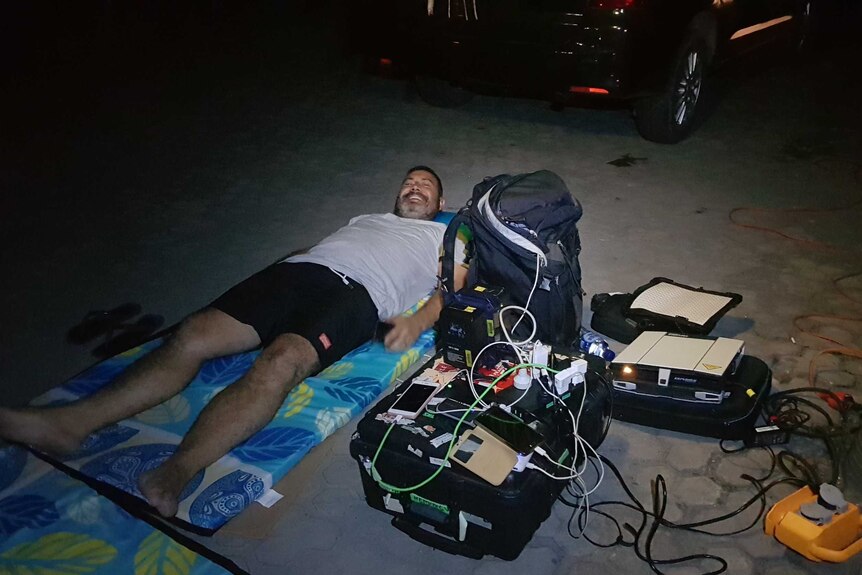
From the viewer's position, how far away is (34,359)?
10.5 ft

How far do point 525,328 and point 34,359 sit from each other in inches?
88.8

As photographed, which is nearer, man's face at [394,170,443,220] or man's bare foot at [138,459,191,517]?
man's bare foot at [138,459,191,517]

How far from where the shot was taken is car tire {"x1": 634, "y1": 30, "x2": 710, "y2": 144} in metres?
4.97

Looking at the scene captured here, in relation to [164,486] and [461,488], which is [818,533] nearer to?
[461,488]

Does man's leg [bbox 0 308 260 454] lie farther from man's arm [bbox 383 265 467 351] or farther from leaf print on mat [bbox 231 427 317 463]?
man's arm [bbox 383 265 467 351]

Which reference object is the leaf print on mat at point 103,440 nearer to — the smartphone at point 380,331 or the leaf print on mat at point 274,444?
the leaf print on mat at point 274,444

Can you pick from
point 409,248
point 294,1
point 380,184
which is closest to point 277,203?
point 380,184

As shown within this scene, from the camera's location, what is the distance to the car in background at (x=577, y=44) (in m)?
4.50

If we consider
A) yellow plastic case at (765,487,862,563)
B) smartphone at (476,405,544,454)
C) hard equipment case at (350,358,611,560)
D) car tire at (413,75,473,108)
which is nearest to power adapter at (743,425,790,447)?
yellow plastic case at (765,487,862,563)

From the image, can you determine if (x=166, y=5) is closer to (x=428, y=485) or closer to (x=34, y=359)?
(x=34, y=359)

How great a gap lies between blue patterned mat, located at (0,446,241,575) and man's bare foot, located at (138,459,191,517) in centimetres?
9

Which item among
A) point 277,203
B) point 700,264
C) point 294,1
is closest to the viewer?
point 700,264

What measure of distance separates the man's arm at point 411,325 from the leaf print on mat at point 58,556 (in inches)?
52.3

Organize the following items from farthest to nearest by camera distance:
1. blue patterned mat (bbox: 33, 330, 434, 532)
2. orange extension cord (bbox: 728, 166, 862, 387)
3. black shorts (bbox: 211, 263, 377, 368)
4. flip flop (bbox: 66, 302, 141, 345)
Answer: flip flop (bbox: 66, 302, 141, 345)
orange extension cord (bbox: 728, 166, 862, 387)
black shorts (bbox: 211, 263, 377, 368)
blue patterned mat (bbox: 33, 330, 434, 532)
